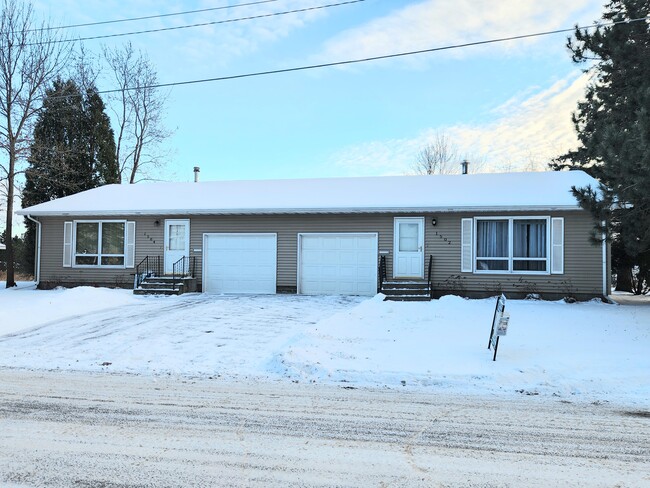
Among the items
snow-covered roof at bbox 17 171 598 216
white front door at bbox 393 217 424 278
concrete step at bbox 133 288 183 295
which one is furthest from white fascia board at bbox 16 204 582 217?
concrete step at bbox 133 288 183 295

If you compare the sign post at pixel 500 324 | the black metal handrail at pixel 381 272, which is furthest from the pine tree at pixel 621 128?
the black metal handrail at pixel 381 272

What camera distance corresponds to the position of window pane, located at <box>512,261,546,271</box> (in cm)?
1464

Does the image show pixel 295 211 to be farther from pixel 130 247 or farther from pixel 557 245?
pixel 557 245

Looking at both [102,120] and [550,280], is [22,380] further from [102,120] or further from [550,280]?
[102,120]

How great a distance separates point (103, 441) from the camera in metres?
4.25

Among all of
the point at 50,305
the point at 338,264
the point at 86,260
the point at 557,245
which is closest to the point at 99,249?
the point at 86,260

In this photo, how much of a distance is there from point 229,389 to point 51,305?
29.4ft

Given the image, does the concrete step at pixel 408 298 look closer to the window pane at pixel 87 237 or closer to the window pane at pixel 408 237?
the window pane at pixel 408 237

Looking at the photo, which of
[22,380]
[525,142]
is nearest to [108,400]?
[22,380]

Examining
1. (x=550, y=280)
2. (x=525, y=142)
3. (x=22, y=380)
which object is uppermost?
(x=525, y=142)

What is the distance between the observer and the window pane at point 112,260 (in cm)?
1733

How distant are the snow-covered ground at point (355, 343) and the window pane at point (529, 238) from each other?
5.72 ft

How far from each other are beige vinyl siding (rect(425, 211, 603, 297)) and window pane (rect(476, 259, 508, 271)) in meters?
Result: 0.22

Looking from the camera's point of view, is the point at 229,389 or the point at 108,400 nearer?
the point at 108,400
